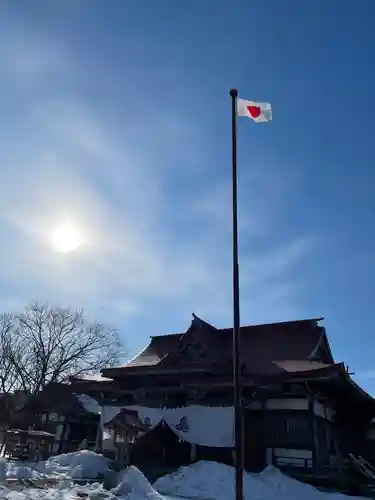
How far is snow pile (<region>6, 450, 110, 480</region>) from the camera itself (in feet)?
46.9

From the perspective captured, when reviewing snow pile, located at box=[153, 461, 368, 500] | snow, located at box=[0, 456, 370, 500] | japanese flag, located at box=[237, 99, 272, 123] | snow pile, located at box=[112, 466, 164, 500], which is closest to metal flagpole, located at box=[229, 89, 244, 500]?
japanese flag, located at box=[237, 99, 272, 123]

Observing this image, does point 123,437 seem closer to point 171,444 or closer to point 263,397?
point 171,444

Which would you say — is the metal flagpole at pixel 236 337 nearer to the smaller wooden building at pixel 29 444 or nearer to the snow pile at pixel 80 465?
the snow pile at pixel 80 465

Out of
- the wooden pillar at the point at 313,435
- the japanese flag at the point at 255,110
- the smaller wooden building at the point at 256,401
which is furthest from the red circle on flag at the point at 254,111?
the wooden pillar at the point at 313,435

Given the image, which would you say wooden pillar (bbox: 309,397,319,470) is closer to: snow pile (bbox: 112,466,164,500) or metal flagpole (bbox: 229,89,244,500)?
Answer: snow pile (bbox: 112,466,164,500)

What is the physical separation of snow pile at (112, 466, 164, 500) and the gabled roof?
521 cm

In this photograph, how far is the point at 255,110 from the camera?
34.7 ft

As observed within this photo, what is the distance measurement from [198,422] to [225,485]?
2995 mm

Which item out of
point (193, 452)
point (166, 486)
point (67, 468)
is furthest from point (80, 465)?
point (193, 452)

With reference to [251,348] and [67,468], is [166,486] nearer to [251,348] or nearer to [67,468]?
[67,468]

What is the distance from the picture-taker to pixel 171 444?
58.7ft

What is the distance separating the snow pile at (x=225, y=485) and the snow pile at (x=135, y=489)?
1.44m

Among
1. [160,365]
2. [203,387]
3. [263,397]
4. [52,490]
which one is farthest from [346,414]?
[52,490]

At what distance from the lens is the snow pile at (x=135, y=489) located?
1122 centimetres
